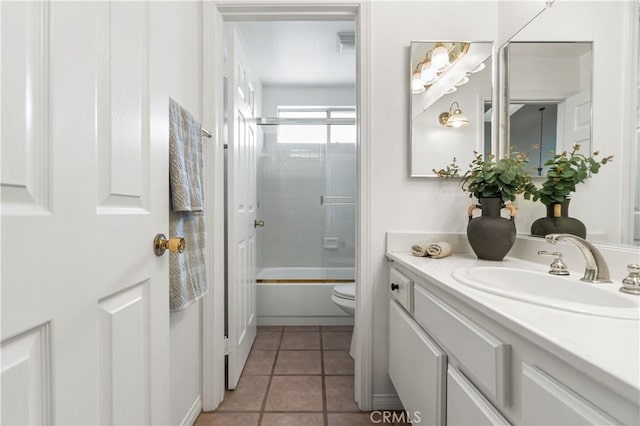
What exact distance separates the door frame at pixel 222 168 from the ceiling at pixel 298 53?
686mm

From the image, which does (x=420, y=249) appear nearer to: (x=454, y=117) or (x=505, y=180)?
(x=505, y=180)

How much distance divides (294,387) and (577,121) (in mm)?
1824

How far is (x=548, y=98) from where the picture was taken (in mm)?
1196

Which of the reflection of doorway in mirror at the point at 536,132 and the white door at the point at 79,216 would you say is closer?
the white door at the point at 79,216

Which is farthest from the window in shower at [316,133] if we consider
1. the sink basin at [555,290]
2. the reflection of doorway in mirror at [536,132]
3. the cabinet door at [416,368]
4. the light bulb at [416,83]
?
the sink basin at [555,290]

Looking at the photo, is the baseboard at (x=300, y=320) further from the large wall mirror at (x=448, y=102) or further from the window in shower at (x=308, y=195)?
the large wall mirror at (x=448, y=102)

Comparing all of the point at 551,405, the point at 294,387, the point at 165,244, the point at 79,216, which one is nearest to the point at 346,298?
the point at 294,387

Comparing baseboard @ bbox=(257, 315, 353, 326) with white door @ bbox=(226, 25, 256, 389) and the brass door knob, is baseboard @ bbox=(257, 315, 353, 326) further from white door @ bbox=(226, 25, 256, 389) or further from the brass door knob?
the brass door knob

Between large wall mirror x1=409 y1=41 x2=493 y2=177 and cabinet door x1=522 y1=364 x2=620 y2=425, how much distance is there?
1102 millimetres

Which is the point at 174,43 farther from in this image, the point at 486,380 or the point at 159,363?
the point at 486,380

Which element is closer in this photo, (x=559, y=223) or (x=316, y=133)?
(x=559, y=223)

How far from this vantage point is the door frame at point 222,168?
1.45 meters

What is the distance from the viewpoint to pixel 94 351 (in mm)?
540

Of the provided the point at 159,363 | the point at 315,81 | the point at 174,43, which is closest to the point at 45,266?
the point at 159,363
